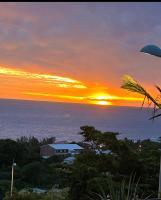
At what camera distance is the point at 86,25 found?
623cm

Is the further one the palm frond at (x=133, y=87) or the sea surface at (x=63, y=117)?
the sea surface at (x=63, y=117)

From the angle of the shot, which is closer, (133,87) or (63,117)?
(133,87)

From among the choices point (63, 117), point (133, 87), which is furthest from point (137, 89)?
point (63, 117)

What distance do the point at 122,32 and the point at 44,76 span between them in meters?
8.82

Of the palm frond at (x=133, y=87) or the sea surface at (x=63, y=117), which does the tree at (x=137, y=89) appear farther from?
the sea surface at (x=63, y=117)

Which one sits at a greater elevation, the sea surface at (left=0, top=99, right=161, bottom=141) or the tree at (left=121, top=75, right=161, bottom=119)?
the sea surface at (left=0, top=99, right=161, bottom=141)

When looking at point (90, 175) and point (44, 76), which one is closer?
point (90, 175)

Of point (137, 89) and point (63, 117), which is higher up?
point (63, 117)

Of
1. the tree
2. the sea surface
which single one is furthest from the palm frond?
the sea surface

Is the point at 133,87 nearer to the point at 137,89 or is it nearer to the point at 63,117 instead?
the point at 137,89

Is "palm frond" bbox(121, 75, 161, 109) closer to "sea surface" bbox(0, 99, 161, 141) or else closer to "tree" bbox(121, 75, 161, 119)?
"tree" bbox(121, 75, 161, 119)

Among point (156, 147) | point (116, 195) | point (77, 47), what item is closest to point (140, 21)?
point (116, 195)

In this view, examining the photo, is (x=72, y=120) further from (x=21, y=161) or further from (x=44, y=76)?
(x=44, y=76)

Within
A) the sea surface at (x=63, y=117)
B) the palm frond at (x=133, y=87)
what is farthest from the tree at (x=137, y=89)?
the sea surface at (x=63, y=117)
